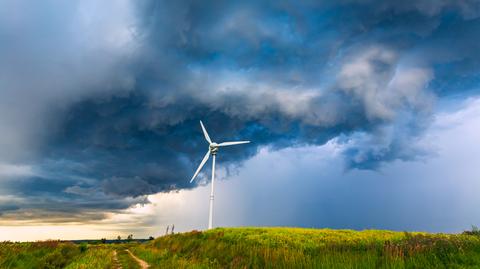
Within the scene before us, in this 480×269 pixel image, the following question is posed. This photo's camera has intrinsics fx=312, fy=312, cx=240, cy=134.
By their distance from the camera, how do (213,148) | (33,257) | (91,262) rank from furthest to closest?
1. (213,148)
2. (33,257)
3. (91,262)

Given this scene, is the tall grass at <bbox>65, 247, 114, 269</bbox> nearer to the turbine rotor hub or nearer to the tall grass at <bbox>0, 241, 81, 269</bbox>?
the tall grass at <bbox>0, 241, 81, 269</bbox>

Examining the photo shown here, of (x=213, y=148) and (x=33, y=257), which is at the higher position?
(x=213, y=148)

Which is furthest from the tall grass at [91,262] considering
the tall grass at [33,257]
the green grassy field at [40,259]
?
the tall grass at [33,257]

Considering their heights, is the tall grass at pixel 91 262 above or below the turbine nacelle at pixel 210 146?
below

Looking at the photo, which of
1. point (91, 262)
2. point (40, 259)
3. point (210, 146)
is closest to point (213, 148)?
point (210, 146)

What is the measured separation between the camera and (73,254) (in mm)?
31188

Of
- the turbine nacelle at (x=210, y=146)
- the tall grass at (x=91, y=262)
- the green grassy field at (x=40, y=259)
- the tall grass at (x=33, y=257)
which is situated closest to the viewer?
the tall grass at (x=91, y=262)

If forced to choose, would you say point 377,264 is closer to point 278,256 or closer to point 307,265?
point 307,265

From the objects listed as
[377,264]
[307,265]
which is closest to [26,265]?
[307,265]

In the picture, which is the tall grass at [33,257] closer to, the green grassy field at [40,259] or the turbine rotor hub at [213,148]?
the green grassy field at [40,259]

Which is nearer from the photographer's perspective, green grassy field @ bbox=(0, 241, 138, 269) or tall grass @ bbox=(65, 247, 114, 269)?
tall grass @ bbox=(65, 247, 114, 269)

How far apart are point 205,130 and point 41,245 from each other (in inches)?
1529

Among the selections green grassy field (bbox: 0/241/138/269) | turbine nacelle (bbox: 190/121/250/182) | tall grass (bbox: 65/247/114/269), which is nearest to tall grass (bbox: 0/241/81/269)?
green grassy field (bbox: 0/241/138/269)

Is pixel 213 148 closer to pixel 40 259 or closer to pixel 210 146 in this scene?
pixel 210 146
